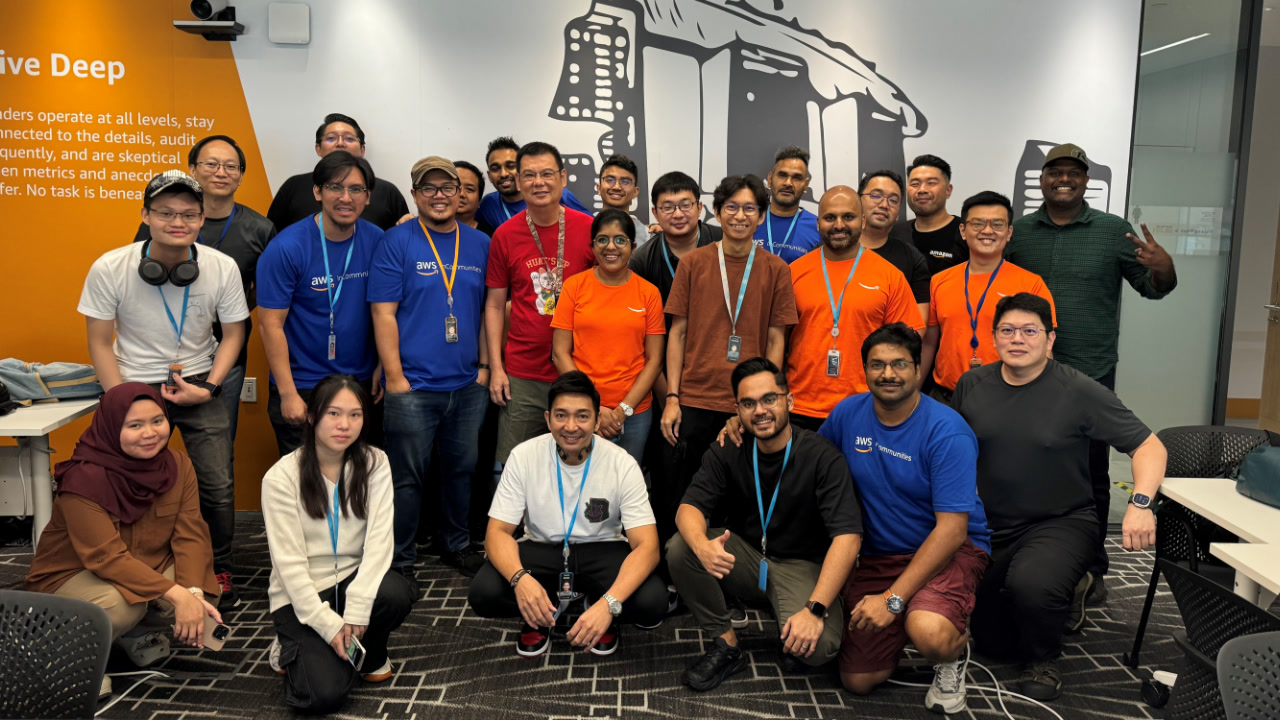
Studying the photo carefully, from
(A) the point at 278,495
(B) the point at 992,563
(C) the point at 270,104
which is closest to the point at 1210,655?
(B) the point at 992,563

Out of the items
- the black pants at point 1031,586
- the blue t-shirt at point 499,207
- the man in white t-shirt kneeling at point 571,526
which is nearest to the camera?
the black pants at point 1031,586

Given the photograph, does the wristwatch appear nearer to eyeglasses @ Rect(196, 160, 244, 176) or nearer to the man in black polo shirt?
the man in black polo shirt

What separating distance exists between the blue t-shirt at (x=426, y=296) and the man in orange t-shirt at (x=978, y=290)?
6.54 feet

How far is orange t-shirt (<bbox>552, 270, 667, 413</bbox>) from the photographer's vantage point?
331cm

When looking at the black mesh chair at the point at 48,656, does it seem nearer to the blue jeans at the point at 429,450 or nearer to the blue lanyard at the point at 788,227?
the blue jeans at the point at 429,450

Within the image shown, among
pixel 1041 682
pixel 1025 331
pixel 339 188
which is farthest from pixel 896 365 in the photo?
pixel 339 188

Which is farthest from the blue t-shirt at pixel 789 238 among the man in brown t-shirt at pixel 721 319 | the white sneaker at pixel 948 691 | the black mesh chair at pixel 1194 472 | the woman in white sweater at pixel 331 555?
the woman in white sweater at pixel 331 555

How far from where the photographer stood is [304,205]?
407 centimetres

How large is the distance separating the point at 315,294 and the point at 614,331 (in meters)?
1.28

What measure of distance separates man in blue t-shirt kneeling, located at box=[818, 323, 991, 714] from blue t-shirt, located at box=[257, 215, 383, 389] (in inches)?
83.0

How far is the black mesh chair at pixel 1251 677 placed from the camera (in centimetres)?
152

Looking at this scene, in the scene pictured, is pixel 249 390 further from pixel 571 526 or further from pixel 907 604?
pixel 907 604

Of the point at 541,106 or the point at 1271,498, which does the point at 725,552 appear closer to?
the point at 1271,498

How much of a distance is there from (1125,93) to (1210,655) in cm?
367
